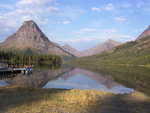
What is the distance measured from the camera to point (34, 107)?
105ft

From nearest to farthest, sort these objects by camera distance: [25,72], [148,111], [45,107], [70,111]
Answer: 1. [70,111]
2. [45,107]
3. [148,111]
4. [25,72]

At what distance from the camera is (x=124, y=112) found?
32312mm

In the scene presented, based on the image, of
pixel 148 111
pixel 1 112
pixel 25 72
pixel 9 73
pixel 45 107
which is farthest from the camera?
pixel 25 72

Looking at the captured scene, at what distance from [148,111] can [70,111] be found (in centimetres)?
1242

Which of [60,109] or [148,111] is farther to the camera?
[148,111]

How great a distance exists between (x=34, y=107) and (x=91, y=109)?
8.06 meters

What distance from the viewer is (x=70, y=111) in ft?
99.0

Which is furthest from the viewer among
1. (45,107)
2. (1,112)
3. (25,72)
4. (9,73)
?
(25,72)

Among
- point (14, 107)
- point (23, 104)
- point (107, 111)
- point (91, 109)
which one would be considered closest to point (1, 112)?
point (14, 107)

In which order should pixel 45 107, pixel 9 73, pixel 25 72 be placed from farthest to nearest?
pixel 25 72 < pixel 9 73 < pixel 45 107

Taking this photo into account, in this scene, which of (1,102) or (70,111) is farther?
(1,102)

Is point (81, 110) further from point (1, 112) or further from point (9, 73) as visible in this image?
point (9, 73)

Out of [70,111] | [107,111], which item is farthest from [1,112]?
[107,111]

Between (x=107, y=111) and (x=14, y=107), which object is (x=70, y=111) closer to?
(x=107, y=111)
